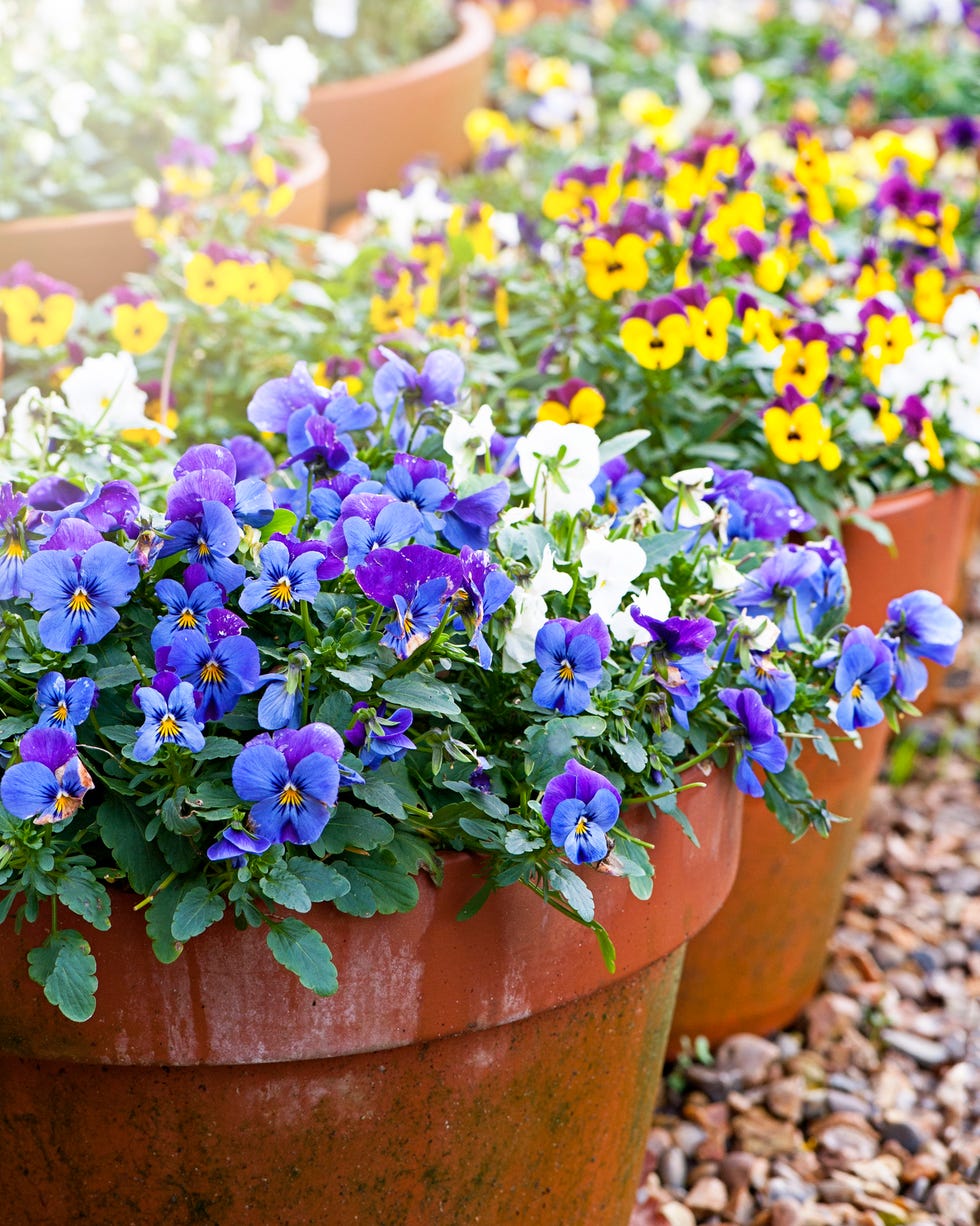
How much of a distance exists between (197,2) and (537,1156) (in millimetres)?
2959

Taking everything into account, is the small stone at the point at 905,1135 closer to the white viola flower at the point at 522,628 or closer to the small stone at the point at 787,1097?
the small stone at the point at 787,1097

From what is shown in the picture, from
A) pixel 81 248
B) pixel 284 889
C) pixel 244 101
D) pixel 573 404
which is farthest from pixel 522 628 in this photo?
pixel 244 101

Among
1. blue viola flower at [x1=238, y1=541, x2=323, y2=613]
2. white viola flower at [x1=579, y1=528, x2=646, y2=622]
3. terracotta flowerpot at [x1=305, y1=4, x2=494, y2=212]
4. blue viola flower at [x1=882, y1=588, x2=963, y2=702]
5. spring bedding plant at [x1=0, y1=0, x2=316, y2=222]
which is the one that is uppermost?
blue viola flower at [x1=238, y1=541, x2=323, y2=613]

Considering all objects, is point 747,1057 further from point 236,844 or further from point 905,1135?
point 236,844

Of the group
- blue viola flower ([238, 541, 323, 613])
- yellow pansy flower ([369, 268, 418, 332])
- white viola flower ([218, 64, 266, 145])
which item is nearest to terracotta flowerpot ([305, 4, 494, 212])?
white viola flower ([218, 64, 266, 145])

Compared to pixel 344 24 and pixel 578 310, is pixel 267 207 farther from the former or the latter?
pixel 344 24

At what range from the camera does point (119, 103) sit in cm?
282

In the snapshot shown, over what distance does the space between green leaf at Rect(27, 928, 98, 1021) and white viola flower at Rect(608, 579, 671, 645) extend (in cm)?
42

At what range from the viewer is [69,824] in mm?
1023

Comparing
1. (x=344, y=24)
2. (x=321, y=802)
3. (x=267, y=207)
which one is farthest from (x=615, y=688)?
(x=344, y=24)

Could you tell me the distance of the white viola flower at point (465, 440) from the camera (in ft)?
3.90

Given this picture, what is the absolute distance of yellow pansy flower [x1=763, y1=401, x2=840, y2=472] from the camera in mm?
1511

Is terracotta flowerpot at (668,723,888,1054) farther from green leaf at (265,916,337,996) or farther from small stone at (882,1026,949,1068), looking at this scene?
green leaf at (265,916,337,996)

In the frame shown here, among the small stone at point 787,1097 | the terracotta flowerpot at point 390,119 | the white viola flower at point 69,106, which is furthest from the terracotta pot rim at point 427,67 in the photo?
the small stone at point 787,1097
